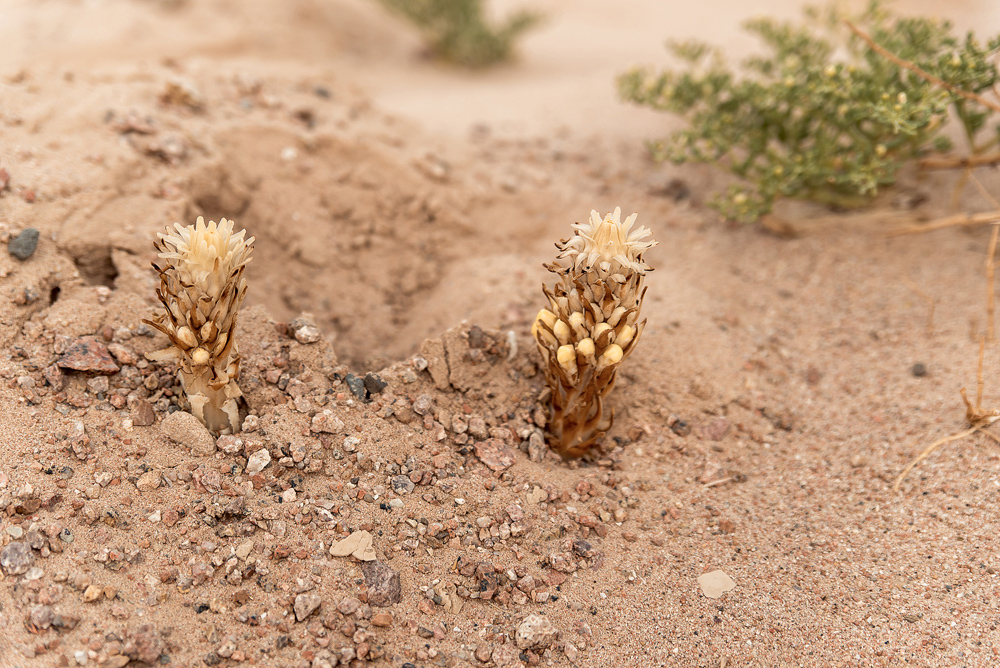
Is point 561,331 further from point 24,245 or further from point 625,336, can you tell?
point 24,245

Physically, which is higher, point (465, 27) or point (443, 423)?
point (465, 27)

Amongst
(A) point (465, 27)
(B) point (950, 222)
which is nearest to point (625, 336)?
(B) point (950, 222)

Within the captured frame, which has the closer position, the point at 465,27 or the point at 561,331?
the point at 561,331

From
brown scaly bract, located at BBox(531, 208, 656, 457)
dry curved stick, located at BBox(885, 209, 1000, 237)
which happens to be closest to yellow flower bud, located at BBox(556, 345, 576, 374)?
brown scaly bract, located at BBox(531, 208, 656, 457)

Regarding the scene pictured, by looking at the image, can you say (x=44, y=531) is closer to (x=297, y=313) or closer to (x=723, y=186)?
(x=297, y=313)

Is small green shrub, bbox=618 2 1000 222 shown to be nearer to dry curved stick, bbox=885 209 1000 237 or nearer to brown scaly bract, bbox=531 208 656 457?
dry curved stick, bbox=885 209 1000 237

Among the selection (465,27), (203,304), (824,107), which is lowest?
(203,304)
